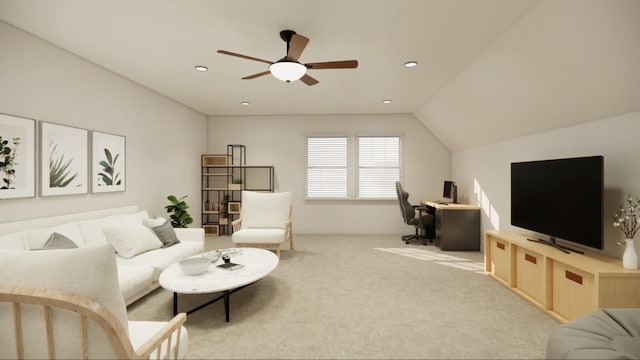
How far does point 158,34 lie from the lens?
2.87 meters

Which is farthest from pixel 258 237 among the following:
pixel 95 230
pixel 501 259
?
pixel 501 259

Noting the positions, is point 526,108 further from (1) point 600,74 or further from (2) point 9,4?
(2) point 9,4

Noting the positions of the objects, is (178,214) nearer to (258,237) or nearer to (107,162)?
(107,162)

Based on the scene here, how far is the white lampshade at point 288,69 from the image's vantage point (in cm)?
267

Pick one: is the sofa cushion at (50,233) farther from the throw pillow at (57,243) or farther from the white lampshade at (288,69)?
the white lampshade at (288,69)

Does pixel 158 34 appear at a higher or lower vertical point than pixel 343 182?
higher

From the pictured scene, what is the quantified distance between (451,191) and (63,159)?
244 inches

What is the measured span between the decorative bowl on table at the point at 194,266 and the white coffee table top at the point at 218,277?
39 mm

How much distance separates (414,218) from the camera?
5.67m

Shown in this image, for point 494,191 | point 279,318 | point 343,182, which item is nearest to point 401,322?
point 279,318

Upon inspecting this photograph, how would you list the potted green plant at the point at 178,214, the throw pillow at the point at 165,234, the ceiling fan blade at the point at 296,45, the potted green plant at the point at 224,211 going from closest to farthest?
the ceiling fan blade at the point at 296,45 → the throw pillow at the point at 165,234 → the potted green plant at the point at 178,214 → the potted green plant at the point at 224,211

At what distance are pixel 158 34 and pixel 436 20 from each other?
2760 mm

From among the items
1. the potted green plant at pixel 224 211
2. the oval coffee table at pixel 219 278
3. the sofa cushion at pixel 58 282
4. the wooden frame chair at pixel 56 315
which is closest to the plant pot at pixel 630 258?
the oval coffee table at pixel 219 278

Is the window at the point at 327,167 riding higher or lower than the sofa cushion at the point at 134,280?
higher
